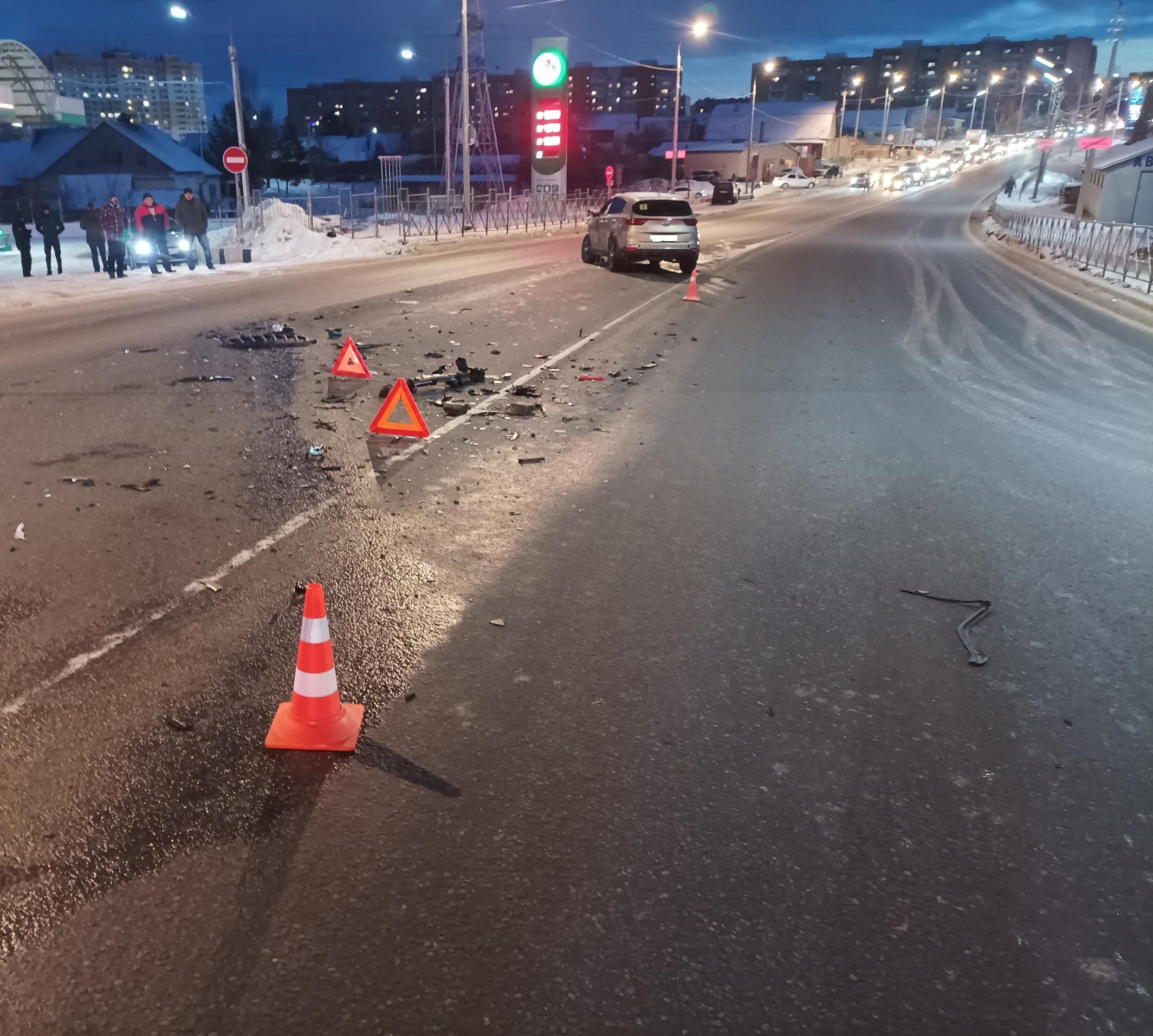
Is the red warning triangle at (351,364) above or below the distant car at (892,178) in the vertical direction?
below

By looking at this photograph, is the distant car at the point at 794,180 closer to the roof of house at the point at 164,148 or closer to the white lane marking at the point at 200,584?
the roof of house at the point at 164,148

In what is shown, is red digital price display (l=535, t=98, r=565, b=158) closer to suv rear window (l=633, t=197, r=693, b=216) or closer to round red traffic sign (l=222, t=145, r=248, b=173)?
round red traffic sign (l=222, t=145, r=248, b=173)

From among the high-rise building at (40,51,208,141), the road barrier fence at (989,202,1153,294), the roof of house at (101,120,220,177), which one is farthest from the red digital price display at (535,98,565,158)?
the high-rise building at (40,51,208,141)

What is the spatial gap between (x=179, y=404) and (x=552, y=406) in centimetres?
374

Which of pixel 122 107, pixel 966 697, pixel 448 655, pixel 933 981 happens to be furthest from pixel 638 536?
pixel 122 107

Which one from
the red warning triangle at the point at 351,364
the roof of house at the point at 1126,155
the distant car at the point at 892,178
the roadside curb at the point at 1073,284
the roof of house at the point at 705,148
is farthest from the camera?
the roof of house at the point at 705,148

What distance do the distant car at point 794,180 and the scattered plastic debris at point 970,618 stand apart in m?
89.6

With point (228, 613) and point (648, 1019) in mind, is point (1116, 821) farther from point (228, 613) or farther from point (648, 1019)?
point (228, 613)

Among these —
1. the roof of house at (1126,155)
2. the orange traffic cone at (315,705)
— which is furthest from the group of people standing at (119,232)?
the roof of house at (1126,155)

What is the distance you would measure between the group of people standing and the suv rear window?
35.5 feet

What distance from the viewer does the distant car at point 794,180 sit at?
87438mm

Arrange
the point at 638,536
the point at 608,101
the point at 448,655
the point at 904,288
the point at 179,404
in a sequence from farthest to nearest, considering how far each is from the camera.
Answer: the point at 608,101 → the point at 904,288 → the point at 179,404 → the point at 638,536 → the point at 448,655

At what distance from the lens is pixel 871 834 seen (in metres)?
3.24

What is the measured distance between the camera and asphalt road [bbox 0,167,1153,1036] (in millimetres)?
2639
